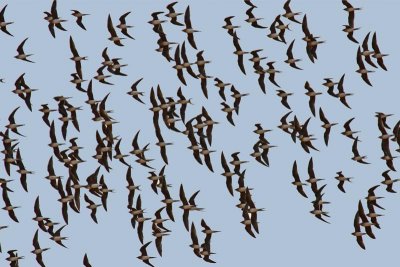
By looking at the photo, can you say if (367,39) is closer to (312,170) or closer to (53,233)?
(312,170)

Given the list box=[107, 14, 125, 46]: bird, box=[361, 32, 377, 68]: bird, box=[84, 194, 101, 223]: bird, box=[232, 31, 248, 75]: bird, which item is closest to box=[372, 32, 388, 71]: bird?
box=[361, 32, 377, 68]: bird

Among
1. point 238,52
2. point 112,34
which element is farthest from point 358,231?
point 112,34

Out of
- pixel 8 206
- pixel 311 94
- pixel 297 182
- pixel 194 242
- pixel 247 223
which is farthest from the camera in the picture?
pixel 8 206

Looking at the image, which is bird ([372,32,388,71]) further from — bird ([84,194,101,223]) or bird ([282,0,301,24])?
bird ([84,194,101,223])

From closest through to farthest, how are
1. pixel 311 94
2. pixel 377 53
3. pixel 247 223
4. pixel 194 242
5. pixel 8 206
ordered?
1. pixel 377 53
2. pixel 247 223
3. pixel 311 94
4. pixel 194 242
5. pixel 8 206

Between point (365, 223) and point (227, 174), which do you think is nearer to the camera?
point (365, 223)

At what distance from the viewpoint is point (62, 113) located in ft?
285

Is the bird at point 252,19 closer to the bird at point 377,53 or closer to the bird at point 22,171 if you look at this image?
the bird at point 377,53

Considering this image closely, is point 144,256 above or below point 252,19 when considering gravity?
below

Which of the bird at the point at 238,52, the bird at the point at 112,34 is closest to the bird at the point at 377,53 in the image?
the bird at the point at 238,52

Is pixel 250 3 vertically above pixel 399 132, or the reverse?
pixel 250 3

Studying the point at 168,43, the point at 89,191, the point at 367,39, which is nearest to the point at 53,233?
the point at 89,191

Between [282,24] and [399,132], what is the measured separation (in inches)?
227

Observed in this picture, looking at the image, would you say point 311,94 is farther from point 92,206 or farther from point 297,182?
point 92,206
